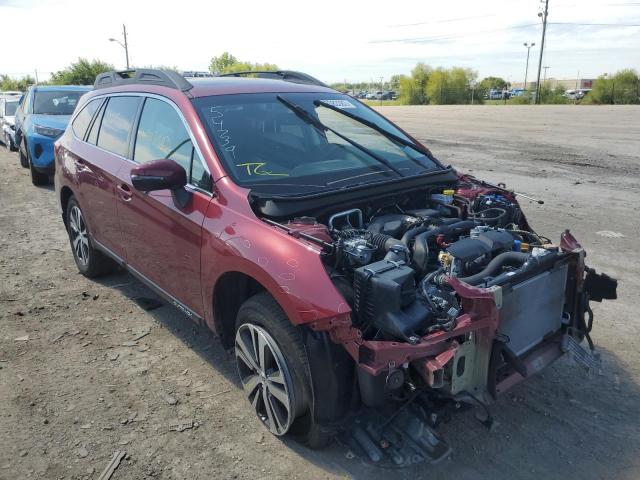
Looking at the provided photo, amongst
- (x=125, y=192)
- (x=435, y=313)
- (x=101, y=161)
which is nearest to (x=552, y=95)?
(x=101, y=161)

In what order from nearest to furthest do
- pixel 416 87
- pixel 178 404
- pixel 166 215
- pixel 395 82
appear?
pixel 178 404 → pixel 166 215 → pixel 416 87 → pixel 395 82

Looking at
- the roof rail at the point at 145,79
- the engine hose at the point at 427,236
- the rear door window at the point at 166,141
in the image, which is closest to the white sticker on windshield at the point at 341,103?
the roof rail at the point at 145,79

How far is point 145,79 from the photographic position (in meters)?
4.43

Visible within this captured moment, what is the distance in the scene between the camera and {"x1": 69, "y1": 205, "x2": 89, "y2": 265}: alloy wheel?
5.38m

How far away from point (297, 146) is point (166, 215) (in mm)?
1041

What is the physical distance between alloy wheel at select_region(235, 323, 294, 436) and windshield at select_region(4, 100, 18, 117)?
15807 millimetres

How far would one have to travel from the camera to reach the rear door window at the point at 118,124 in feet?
14.3

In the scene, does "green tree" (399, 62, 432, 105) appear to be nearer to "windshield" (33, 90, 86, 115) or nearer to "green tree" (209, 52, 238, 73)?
"green tree" (209, 52, 238, 73)

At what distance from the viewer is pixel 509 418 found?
10.8 feet

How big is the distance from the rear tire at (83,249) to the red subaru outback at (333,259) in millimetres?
898

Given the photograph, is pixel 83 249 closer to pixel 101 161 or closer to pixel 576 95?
pixel 101 161

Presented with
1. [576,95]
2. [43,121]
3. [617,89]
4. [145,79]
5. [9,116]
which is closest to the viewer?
[145,79]

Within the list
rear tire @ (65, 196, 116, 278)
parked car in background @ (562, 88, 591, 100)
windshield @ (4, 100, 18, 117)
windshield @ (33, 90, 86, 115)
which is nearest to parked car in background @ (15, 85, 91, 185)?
windshield @ (33, 90, 86, 115)

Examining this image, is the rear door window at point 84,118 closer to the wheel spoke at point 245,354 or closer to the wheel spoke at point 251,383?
the wheel spoke at point 245,354
